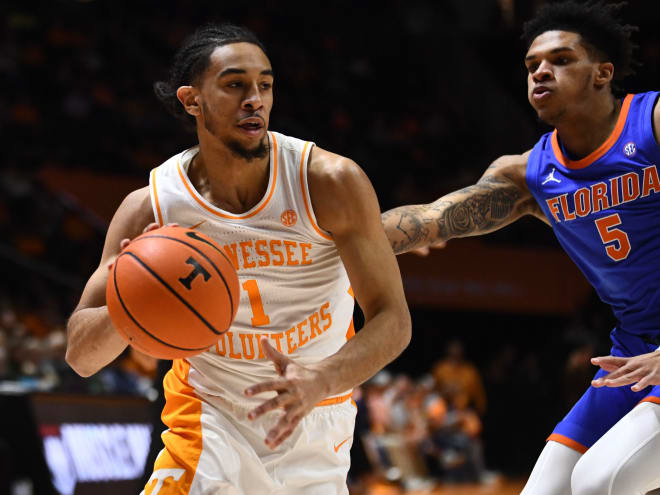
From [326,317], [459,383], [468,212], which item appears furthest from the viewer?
[459,383]

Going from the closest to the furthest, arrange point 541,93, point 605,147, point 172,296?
point 172,296, point 605,147, point 541,93

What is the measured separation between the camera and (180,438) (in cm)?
295

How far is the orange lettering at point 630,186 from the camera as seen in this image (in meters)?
3.29

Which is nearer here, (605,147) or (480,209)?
(605,147)

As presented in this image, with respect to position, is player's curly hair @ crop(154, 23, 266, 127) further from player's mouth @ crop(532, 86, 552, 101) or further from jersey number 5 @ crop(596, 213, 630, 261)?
jersey number 5 @ crop(596, 213, 630, 261)

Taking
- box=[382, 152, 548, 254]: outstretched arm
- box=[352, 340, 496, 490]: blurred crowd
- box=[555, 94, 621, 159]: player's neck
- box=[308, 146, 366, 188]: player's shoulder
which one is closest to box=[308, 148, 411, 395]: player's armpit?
box=[308, 146, 366, 188]: player's shoulder

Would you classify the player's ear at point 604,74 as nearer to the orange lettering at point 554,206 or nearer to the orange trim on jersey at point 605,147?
the orange trim on jersey at point 605,147

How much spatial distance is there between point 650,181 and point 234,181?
1.52 metres

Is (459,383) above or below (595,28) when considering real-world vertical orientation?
below

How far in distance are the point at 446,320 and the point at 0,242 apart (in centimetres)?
829

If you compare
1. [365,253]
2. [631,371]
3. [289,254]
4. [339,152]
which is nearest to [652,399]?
[631,371]

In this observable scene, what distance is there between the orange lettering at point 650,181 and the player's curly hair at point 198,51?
1468 millimetres

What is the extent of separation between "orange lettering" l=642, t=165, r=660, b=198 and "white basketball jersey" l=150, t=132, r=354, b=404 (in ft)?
3.86

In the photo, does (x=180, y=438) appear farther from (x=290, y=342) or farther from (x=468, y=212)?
(x=468, y=212)
